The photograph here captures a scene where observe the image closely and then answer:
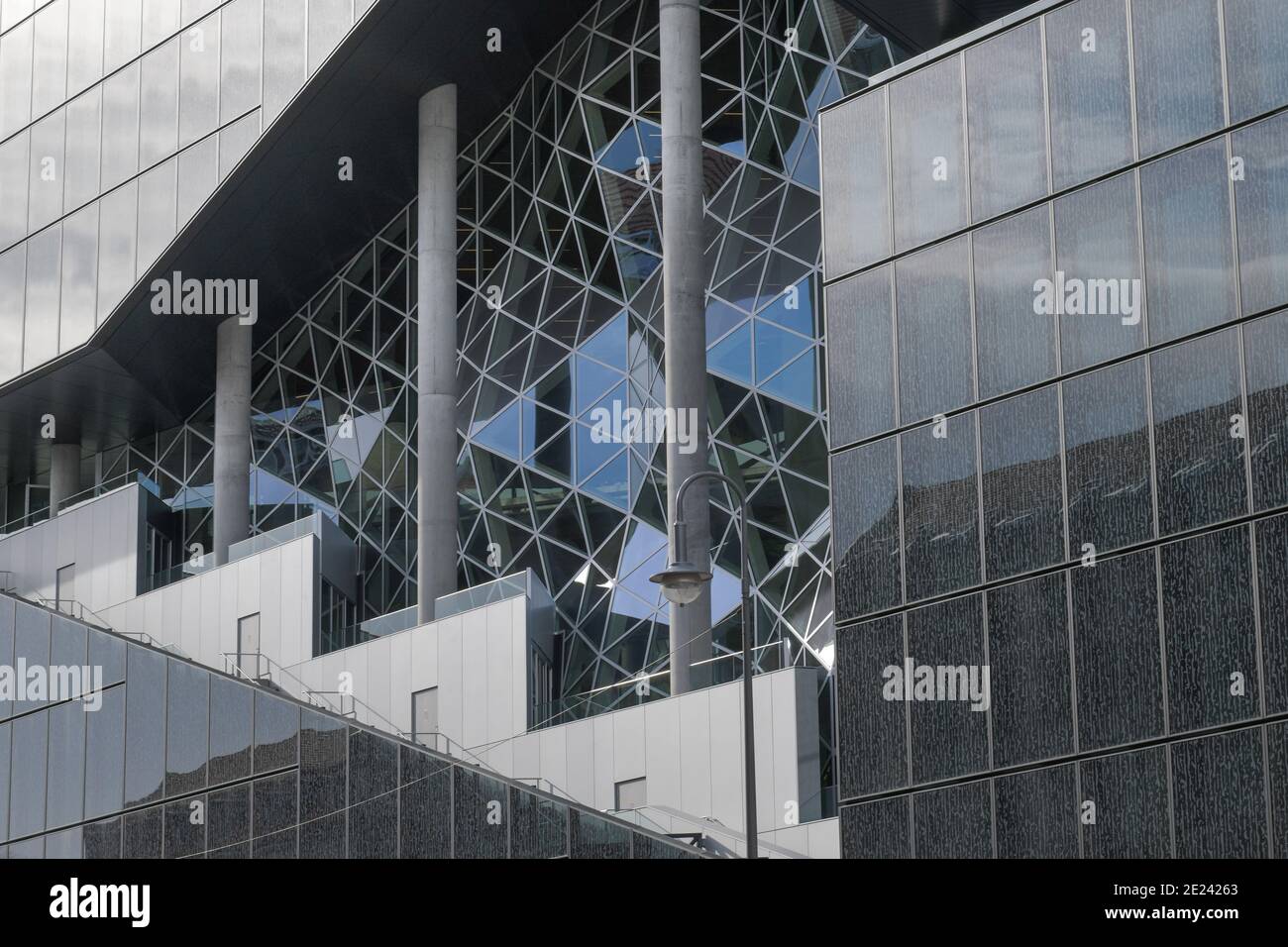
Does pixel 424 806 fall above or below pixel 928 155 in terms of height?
below

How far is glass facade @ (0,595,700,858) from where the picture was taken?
25.8 m

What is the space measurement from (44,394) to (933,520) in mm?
34624

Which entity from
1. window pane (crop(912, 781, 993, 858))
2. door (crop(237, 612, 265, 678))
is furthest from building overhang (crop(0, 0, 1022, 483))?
window pane (crop(912, 781, 993, 858))

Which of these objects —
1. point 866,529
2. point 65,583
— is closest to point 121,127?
point 65,583

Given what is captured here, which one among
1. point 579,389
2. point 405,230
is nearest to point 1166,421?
point 579,389

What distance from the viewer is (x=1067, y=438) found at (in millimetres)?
21938

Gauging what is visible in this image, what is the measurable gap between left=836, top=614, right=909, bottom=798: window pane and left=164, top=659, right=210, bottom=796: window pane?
13671 mm

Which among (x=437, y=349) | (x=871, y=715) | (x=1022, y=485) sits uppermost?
(x=437, y=349)

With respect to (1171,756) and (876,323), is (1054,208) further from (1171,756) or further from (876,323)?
(1171,756)

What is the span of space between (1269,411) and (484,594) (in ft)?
71.6

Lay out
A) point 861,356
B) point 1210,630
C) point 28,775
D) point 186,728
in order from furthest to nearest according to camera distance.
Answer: point 28,775, point 186,728, point 861,356, point 1210,630

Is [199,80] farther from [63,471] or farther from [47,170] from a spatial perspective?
[63,471]

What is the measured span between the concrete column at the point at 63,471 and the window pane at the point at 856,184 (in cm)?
3683

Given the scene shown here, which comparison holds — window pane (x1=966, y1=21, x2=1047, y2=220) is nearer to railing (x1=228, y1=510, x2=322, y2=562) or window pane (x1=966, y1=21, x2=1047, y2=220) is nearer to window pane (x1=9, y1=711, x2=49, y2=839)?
window pane (x1=9, y1=711, x2=49, y2=839)
